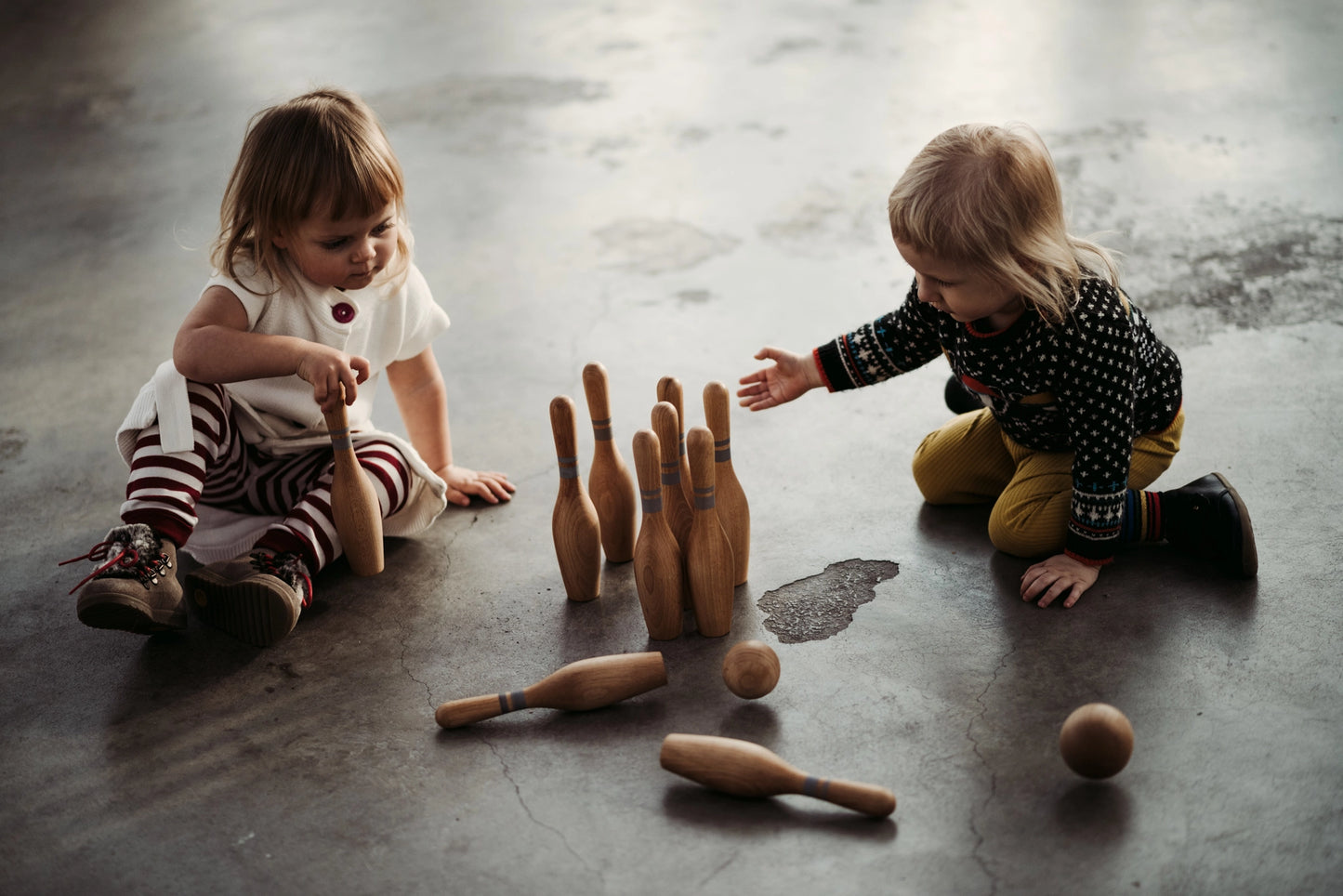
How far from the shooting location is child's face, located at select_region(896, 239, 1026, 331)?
141 cm

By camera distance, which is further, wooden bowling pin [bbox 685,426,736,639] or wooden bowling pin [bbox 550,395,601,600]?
wooden bowling pin [bbox 550,395,601,600]

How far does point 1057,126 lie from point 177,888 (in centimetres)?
281

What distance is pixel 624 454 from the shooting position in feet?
6.36

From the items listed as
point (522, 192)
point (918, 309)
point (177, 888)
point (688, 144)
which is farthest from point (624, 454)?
point (688, 144)

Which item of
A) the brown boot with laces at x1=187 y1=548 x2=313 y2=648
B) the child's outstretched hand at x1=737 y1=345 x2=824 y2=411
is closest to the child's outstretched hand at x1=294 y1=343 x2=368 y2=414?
the brown boot with laces at x1=187 y1=548 x2=313 y2=648

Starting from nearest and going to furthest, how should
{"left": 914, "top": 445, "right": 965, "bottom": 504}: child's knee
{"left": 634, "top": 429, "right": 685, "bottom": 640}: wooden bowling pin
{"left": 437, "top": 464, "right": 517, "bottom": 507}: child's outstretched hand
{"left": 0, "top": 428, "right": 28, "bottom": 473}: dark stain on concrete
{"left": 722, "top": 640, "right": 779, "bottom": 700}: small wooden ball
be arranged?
1. {"left": 722, "top": 640, "right": 779, "bottom": 700}: small wooden ball
2. {"left": 634, "top": 429, "right": 685, "bottom": 640}: wooden bowling pin
3. {"left": 914, "top": 445, "right": 965, "bottom": 504}: child's knee
4. {"left": 437, "top": 464, "right": 517, "bottom": 507}: child's outstretched hand
5. {"left": 0, "top": 428, "right": 28, "bottom": 473}: dark stain on concrete

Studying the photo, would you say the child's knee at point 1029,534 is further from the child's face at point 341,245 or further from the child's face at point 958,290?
the child's face at point 341,245

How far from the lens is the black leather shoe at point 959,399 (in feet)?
6.06

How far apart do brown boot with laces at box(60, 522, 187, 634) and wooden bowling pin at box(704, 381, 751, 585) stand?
71 centimetres

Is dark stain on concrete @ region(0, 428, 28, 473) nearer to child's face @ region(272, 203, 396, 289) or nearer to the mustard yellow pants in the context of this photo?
child's face @ region(272, 203, 396, 289)

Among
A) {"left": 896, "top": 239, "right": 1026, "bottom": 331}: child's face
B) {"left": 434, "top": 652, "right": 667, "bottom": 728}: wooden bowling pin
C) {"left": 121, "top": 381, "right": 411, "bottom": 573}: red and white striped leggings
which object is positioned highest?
{"left": 896, "top": 239, "right": 1026, "bottom": 331}: child's face

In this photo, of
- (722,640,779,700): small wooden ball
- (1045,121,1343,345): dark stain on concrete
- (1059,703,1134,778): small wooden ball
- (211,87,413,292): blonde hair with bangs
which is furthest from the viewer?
(1045,121,1343,345): dark stain on concrete

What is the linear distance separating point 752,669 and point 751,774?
0.14 m

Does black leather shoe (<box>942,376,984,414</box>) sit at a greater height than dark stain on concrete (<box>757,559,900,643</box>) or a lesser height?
greater
